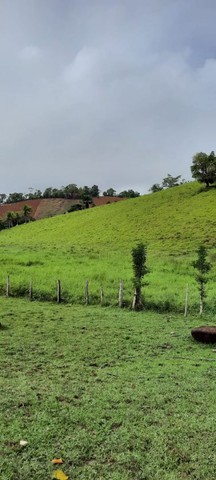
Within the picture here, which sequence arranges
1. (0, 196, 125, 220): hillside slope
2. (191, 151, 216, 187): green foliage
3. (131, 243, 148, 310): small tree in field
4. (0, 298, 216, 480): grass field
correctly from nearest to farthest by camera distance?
(0, 298, 216, 480): grass field, (131, 243, 148, 310): small tree in field, (191, 151, 216, 187): green foliage, (0, 196, 125, 220): hillside slope

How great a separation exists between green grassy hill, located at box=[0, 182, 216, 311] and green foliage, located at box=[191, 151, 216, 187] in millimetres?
2066

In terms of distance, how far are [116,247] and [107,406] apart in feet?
130

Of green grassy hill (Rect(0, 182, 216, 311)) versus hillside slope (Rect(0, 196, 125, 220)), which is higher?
hillside slope (Rect(0, 196, 125, 220))

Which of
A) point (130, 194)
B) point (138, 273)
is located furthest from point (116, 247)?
point (130, 194)

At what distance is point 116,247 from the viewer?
4691 cm

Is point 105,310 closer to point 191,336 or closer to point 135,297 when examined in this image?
point 135,297

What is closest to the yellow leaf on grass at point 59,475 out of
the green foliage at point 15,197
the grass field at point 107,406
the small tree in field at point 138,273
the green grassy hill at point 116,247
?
the grass field at point 107,406

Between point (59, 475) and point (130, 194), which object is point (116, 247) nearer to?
point (59, 475)

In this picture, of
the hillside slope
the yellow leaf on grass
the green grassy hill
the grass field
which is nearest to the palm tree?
the hillside slope

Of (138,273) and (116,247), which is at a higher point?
(116,247)

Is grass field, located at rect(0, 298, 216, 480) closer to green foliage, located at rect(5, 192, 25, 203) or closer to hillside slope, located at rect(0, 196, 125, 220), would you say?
hillside slope, located at rect(0, 196, 125, 220)

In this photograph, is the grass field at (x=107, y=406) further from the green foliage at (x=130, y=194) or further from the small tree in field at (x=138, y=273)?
the green foliage at (x=130, y=194)

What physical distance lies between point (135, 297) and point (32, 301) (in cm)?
624

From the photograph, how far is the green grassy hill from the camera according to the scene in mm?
24619
